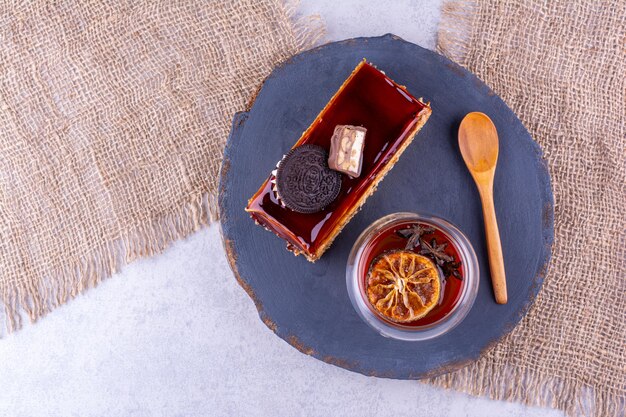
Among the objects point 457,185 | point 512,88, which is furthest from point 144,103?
point 512,88

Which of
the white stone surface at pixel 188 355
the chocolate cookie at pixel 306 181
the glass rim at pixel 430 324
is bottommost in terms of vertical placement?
the white stone surface at pixel 188 355

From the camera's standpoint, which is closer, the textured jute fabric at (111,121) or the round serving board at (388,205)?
→ the round serving board at (388,205)

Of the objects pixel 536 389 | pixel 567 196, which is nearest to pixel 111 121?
pixel 567 196

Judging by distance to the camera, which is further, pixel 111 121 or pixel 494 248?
pixel 111 121

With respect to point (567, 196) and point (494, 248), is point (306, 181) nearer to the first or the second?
point (494, 248)

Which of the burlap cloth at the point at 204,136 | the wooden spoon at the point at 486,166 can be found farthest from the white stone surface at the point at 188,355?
the wooden spoon at the point at 486,166

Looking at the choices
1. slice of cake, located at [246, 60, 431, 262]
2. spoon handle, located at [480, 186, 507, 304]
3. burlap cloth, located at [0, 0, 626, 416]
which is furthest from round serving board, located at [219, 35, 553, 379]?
burlap cloth, located at [0, 0, 626, 416]

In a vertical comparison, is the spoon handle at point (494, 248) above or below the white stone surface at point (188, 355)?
above

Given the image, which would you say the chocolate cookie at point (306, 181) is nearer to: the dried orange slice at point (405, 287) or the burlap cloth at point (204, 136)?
the dried orange slice at point (405, 287)
